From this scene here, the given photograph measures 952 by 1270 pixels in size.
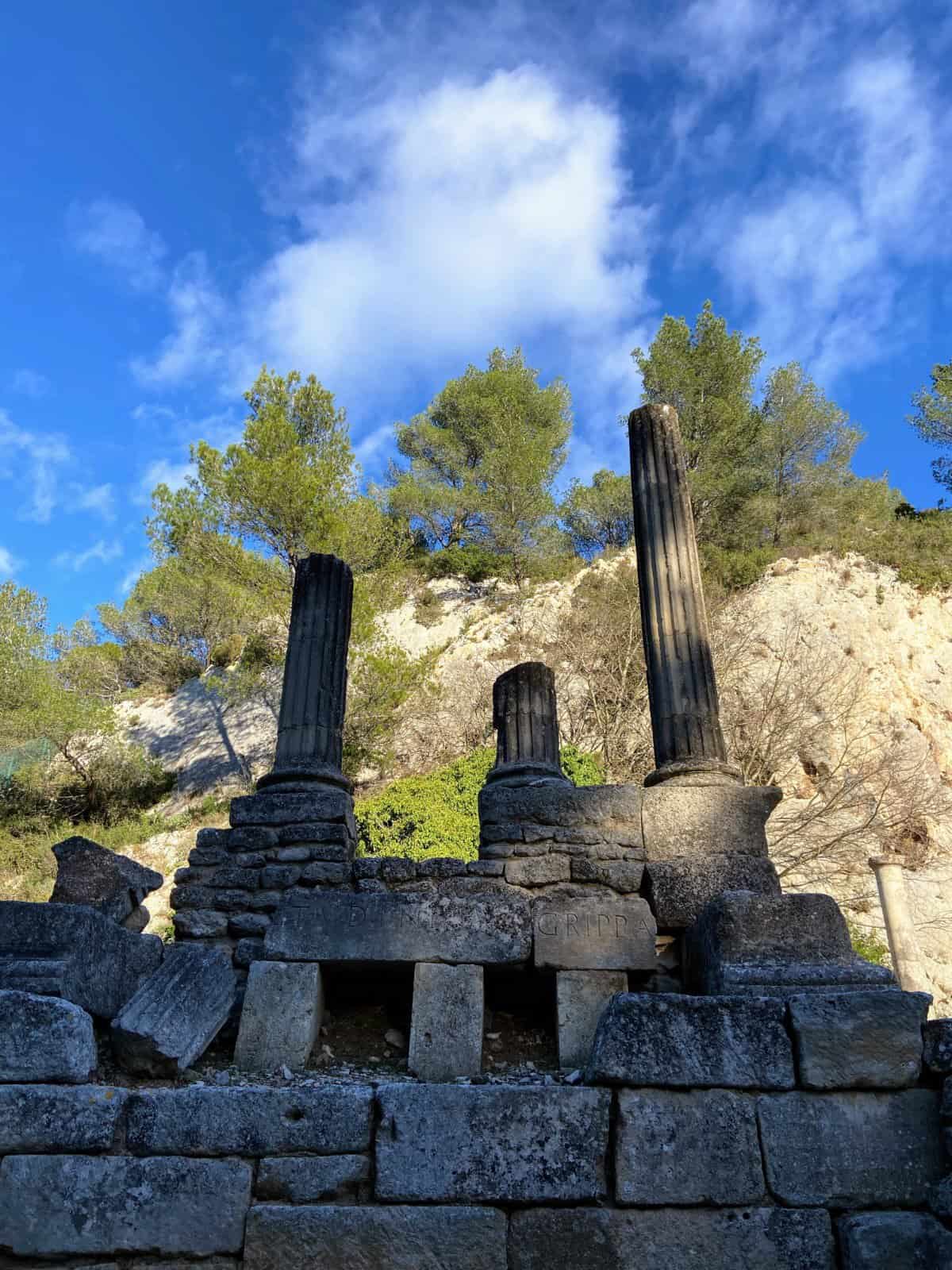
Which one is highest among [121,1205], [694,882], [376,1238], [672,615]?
[672,615]

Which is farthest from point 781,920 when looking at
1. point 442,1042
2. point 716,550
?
point 716,550

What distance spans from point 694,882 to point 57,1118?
3494 mm

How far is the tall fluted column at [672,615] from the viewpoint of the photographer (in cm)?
616

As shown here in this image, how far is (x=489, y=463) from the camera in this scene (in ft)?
85.9

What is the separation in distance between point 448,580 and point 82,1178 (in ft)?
76.8

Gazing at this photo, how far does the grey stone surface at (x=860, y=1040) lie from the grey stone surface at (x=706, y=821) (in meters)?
1.86

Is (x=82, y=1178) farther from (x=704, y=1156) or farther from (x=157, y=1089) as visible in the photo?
(x=704, y=1156)

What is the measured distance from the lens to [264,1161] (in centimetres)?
355

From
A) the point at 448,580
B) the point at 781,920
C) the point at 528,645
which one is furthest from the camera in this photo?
the point at 448,580

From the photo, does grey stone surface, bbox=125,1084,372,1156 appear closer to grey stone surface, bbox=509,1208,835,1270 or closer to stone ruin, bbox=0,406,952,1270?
stone ruin, bbox=0,406,952,1270

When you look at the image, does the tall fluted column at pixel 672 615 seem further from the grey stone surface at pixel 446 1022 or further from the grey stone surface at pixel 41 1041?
the grey stone surface at pixel 41 1041

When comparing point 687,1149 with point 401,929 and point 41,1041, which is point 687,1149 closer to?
point 401,929

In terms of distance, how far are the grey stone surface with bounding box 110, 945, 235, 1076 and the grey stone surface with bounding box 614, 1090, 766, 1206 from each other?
208 cm

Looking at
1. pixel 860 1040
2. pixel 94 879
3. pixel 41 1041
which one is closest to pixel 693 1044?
pixel 860 1040
